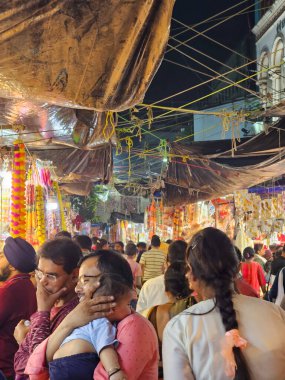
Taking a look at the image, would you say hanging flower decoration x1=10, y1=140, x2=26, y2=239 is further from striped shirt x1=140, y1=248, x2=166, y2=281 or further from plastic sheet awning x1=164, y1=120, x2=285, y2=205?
plastic sheet awning x1=164, y1=120, x2=285, y2=205

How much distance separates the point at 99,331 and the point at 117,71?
5.25ft

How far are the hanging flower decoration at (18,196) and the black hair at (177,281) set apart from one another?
12.9 ft

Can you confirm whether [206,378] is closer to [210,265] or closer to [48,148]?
[210,265]

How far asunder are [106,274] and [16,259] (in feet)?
5.06

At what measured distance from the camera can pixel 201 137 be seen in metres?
25.0

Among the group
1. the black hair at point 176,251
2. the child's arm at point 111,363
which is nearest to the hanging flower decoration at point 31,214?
the black hair at point 176,251

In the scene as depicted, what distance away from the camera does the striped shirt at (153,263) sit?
340 inches

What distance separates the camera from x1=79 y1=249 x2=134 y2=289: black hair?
2.07m

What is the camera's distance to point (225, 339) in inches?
71.3

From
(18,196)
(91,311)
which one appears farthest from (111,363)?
(18,196)

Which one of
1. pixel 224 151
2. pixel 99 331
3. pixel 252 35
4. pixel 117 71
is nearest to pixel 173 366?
pixel 99 331

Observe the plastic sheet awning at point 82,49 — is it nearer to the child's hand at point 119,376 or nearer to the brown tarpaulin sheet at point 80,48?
Result: the brown tarpaulin sheet at point 80,48

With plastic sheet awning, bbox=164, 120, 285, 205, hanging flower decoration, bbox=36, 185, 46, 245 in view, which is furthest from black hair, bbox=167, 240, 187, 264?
hanging flower decoration, bbox=36, 185, 46, 245

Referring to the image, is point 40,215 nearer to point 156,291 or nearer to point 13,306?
point 156,291
